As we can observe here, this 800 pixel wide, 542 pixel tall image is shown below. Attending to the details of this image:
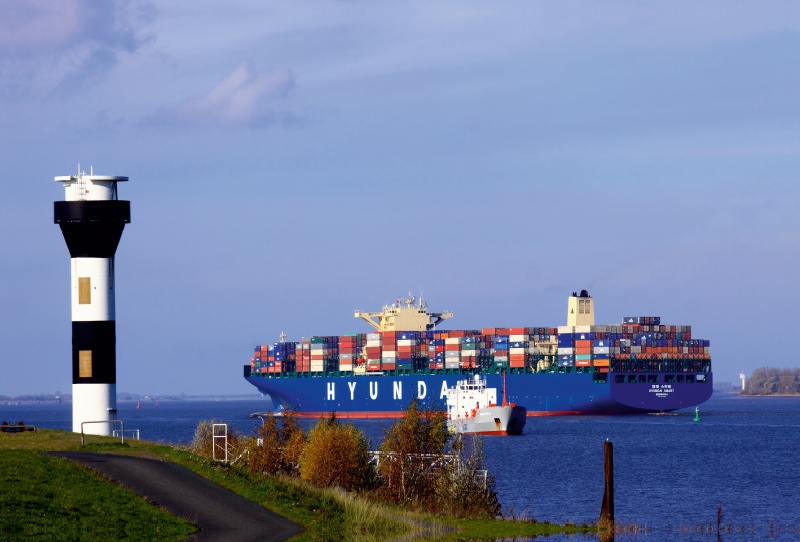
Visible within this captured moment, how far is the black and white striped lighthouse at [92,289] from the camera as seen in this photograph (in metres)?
31.2

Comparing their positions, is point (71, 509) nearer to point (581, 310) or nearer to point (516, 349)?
point (516, 349)

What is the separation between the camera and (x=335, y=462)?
88.7 ft

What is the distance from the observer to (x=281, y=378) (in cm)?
11031

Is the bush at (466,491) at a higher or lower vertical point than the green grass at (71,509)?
lower

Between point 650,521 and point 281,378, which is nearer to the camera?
point 650,521

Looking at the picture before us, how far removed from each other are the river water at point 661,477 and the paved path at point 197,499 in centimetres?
979

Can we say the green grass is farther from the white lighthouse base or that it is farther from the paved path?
the white lighthouse base

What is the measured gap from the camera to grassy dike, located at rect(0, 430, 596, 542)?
1789 cm

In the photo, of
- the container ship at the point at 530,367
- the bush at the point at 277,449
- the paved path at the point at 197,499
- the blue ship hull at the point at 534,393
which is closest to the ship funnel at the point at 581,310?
the container ship at the point at 530,367

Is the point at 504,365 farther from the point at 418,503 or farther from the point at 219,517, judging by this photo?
the point at 219,517

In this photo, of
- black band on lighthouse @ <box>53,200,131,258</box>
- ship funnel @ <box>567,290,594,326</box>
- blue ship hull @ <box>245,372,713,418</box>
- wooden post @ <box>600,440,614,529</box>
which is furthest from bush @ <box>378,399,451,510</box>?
ship funnel @ <box>567,290,594,326</box>

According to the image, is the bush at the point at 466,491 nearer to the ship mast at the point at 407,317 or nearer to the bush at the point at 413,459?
the bush at the point at 413,459

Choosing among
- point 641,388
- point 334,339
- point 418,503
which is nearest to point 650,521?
point 418,503

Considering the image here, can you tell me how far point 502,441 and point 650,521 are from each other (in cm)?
3908
